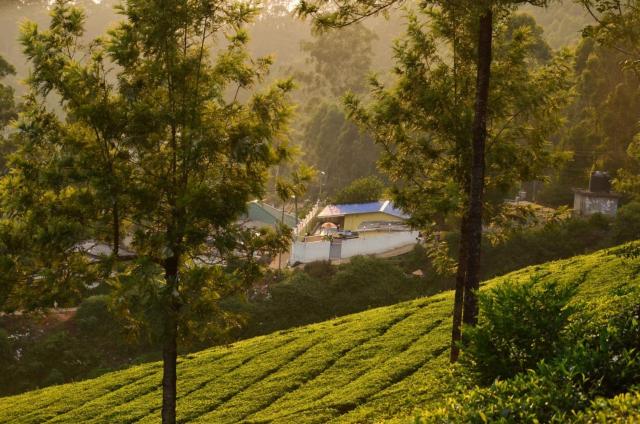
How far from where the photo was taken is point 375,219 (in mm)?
59094

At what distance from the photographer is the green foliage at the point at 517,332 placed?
31.7 feet

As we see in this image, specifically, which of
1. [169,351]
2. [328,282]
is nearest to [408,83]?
[169,351]

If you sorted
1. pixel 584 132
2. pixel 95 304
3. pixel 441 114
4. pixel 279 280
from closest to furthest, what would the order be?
pixel 441 114 → pixel 95 304 → pixel 279 280 → pixel 584 132

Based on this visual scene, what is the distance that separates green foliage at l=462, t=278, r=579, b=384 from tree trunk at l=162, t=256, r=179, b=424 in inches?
248

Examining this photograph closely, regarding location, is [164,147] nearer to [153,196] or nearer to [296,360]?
[153,196]

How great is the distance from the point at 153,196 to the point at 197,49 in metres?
3.11

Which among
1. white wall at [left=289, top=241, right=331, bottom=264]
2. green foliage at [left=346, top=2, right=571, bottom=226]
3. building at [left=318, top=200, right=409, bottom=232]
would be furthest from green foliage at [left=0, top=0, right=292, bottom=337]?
building at [left=318, top=200, right=409, bottom=232]

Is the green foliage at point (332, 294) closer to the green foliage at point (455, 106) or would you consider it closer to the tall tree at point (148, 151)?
the green foliage at point (455, 106)

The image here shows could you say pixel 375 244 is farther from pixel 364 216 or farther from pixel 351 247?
pixel 364 216

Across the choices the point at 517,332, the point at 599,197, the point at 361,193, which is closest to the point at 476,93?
the point at 517,332

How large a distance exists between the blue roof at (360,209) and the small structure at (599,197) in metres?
14.5

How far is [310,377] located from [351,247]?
28.6 meters

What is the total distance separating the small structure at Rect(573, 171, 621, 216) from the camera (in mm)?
48406

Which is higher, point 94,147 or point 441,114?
point 441,114
